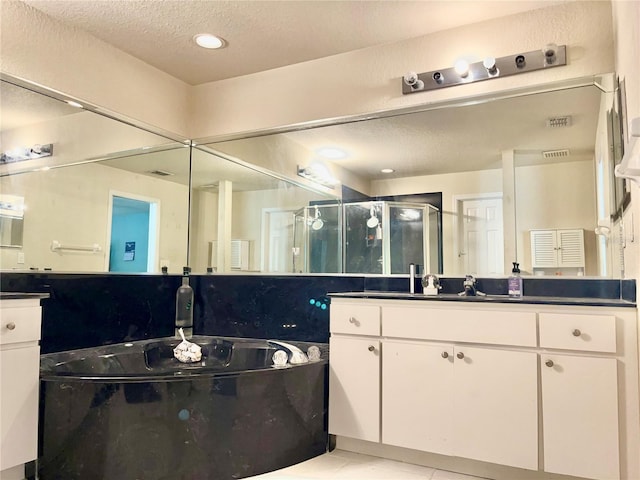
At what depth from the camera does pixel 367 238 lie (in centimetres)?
292

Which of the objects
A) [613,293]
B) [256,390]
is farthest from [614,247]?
[256,390]

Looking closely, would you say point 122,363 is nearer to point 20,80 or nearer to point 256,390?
point 256,390

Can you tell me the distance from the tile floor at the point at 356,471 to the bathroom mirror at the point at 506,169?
40.9 inches

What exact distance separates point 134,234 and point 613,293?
2904mm

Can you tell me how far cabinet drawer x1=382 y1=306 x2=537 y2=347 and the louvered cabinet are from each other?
18.2 inches

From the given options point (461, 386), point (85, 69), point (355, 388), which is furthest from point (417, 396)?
point (85, 69)

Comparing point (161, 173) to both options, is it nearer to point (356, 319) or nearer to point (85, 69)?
point (85, 69)

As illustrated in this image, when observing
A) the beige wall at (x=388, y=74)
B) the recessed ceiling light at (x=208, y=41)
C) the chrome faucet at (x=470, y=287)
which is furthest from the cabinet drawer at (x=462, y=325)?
the recessed ceiling light at (x=208, y=41)

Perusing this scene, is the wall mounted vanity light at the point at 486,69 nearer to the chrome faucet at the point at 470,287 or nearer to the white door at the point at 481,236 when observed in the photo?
the white door at the point at 481,236

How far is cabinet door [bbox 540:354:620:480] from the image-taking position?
6.01ft

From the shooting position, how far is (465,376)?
211 centimetres

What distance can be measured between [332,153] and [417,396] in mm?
1649

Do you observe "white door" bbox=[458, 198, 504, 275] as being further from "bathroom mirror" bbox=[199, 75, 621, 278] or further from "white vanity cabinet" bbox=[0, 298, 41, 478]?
"white vanity cabinet" bbox=[0, 298, 41, 478]

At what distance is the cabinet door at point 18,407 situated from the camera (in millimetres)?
1889
